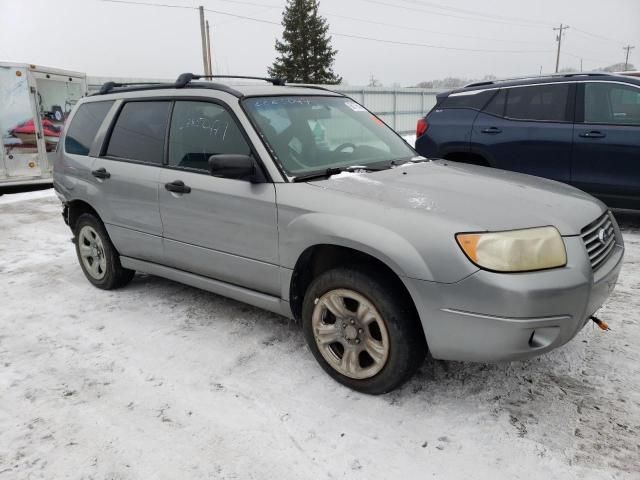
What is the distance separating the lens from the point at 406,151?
3.90 meters

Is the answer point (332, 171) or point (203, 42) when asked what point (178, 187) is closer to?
point (332, 171)

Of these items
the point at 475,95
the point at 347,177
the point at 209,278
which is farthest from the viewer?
the point at 475,95

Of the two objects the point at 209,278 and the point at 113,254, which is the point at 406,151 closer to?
the point at 209,278

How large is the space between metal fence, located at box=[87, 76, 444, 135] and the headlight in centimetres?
1847

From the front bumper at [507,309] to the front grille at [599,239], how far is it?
0.11 m

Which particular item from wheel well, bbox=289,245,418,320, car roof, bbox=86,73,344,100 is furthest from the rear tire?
wheel well, bbox=289,245,418,320

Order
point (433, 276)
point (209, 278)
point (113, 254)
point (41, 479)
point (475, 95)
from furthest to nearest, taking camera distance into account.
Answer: point (475, 95), point (113, 254), point (209, 278), point (433, 276), point (41, 479)

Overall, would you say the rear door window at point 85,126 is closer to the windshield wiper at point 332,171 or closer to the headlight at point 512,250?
the windshield wiper at point 332,171

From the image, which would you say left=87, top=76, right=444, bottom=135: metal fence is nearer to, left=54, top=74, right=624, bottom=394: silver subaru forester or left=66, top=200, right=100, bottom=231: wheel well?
left=66, top=200, right=100, bottom=231: wheel well

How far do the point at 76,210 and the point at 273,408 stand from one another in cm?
312

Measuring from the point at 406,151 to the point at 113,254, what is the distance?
106 inches

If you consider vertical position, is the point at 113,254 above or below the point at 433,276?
below

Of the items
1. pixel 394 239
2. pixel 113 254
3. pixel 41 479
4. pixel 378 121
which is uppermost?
pixel 378 121

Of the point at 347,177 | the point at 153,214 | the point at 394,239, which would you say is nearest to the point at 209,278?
the point at 153,214
